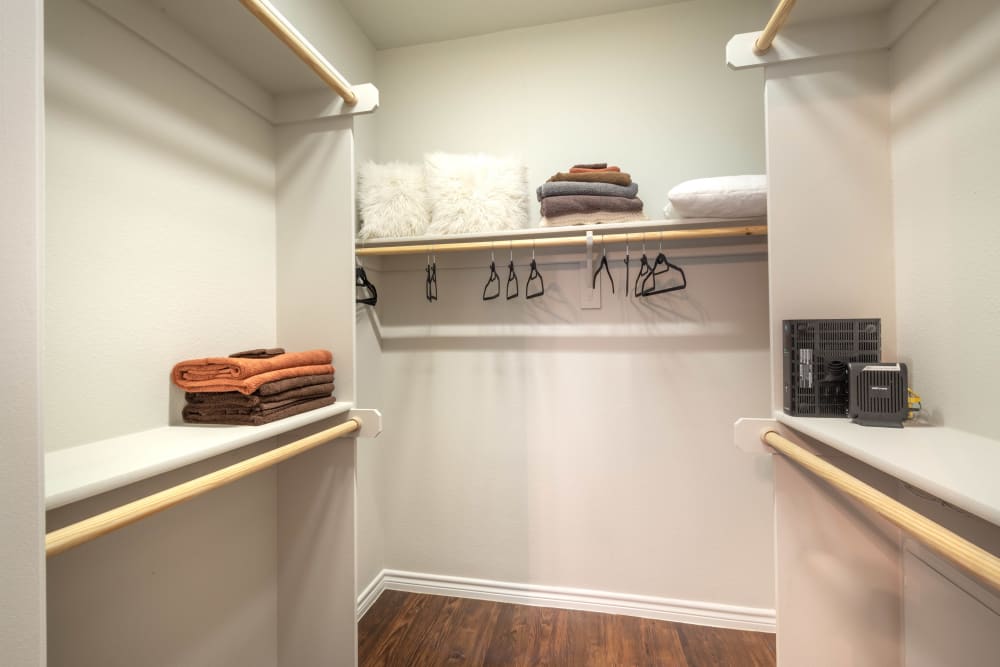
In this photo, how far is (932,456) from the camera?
746 mm

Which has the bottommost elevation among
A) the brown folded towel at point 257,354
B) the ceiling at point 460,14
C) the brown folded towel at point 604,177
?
the brown folded towel at point 257,354

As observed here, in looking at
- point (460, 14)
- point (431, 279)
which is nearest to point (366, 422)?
point (431, 279)

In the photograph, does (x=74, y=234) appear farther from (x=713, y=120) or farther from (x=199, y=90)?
(x=713, y=120)

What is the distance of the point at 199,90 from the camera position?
1.15 metres

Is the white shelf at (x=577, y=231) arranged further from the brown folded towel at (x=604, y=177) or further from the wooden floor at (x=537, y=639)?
the wooden floor at (x=537, y=639)

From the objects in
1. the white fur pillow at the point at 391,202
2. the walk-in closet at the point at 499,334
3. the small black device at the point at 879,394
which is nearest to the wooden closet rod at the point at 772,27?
the walk-in closet at the point at 499,334

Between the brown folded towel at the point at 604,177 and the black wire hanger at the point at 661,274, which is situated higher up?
the brown folded towel at the point at 604,177

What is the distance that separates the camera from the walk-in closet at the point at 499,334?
33.2 inches

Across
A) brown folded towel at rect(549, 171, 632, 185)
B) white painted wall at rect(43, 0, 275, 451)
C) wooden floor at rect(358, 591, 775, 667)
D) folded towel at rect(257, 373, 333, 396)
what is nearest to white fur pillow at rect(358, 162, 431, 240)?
white painted wall at rect(43, 0, 275, 451)

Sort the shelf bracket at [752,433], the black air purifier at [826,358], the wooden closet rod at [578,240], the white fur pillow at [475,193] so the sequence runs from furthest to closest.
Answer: the white fur pillow at [475,193]
the wooden closet rod at [578,240]
the shelf bracket at [752,433]
the black air purifier at [826,358]

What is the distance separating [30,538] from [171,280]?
0.76m

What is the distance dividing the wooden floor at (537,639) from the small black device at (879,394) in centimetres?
113

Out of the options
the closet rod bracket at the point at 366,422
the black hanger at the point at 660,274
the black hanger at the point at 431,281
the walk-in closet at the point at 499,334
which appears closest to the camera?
the walk-in closet at the point at 499,334

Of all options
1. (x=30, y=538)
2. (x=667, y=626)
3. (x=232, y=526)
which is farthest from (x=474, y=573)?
(x=30, y=538)
